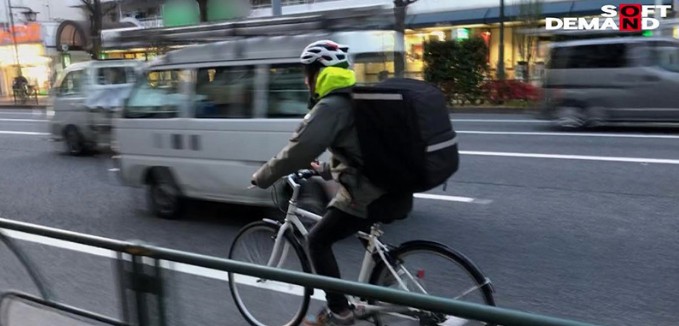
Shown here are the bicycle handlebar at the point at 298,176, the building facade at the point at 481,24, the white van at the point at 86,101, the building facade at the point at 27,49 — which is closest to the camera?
Result: the bicycle handlebar at the point at 298,176

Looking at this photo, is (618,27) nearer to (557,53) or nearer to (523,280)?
(557,53)

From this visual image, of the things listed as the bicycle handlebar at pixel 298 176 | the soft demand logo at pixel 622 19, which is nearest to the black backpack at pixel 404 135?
the bicycle handlebar at pixel 298 176

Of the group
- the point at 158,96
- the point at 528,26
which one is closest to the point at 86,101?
the point at 158,96

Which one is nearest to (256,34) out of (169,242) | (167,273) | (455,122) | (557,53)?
(169,242)

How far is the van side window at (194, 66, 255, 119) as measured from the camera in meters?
5.95

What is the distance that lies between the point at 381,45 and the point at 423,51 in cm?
1690

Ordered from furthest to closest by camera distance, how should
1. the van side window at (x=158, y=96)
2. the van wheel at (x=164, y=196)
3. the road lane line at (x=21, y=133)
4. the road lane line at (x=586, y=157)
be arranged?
1. the road lane line at (x=21, y=133)
2. the road lane line at (x=586, y=157)
3. the van wheel at (x=164, y=196)
4. the van side window at (x=158, y=96)

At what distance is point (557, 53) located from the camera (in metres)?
14.0

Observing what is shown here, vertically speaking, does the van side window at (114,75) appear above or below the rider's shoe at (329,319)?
above

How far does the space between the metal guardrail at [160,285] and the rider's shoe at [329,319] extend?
35.1 inches

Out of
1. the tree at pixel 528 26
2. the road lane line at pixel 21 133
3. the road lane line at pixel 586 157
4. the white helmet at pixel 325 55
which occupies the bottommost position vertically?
the road lane line at pixel 586 157

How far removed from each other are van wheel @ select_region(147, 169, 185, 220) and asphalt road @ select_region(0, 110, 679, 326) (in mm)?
148

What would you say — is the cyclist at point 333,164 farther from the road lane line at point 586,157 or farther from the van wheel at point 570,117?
the van wheel at point 570,117

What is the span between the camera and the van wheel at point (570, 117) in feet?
44.2
